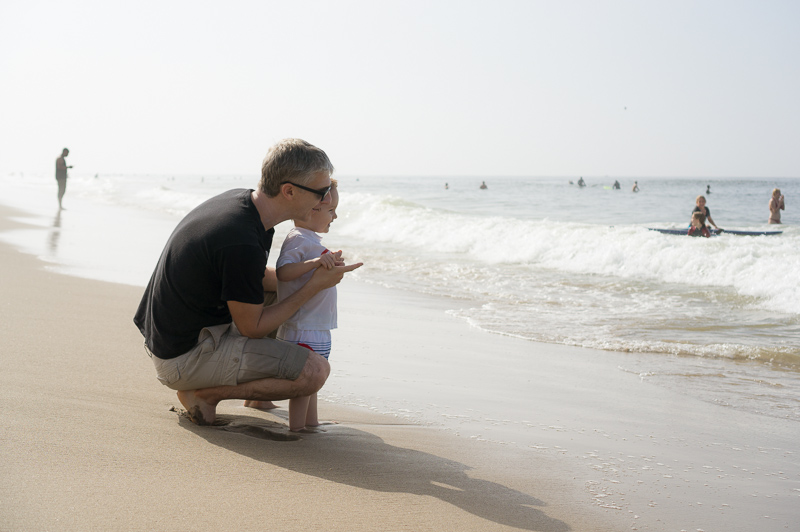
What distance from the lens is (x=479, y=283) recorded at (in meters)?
9.40

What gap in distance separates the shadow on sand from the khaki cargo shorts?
270 mm

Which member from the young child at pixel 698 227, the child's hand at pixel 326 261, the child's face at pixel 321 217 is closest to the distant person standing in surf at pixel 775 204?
the young child at pixel 698 227

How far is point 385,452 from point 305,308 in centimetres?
78

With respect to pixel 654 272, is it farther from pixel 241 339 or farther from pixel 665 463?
pixel 241 339

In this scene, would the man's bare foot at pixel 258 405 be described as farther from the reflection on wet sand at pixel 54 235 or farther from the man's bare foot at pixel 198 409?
the reflection on wet sand at pixel 54 235

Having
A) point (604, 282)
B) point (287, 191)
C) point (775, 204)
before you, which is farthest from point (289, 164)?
point (775, 204)

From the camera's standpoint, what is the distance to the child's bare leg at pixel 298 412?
3139 millimetres

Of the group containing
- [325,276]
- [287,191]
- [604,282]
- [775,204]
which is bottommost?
[604,282]

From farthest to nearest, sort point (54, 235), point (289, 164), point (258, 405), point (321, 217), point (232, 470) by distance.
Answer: point (54, 235), point (258, 405), point (321, 217), point (289, 164), point (232, 470)

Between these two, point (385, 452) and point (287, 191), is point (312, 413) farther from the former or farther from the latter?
point (287, 191)

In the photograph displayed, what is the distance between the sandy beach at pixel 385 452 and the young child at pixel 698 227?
9.48 metres

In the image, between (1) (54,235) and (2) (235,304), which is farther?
(1) (54,235)

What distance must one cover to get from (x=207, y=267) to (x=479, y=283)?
272 inches

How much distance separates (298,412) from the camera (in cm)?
315
